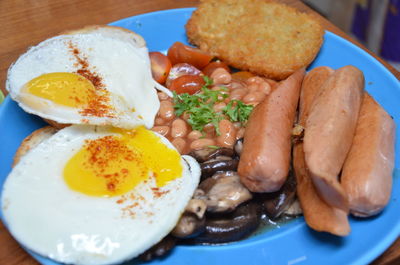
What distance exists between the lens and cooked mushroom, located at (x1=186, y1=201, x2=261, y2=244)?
2.06 meters

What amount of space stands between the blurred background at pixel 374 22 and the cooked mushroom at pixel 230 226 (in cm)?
336

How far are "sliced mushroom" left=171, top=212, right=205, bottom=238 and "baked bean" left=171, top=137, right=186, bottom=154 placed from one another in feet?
2.17

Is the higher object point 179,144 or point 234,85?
point 234,85

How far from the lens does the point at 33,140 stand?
2381 millimetres

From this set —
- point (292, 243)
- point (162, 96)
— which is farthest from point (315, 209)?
point (162, 96)

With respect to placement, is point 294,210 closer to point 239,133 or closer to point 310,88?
point 239,133

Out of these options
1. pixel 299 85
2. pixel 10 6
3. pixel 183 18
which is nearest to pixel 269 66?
pixel 299 85

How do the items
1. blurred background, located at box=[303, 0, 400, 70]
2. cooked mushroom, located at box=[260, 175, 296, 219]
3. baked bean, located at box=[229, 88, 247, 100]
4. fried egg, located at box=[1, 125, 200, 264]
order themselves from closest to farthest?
fried egg, located at box=[1, 125, 200, 264] < cooked mushroom, located at box=[260, 175, 296, 219] < baked bean, located at box=[229, 88, 247, 100] < blurred background, located at box=[303, 0, 400, 70]

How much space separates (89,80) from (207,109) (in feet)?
2.74

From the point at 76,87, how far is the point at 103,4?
193 cm

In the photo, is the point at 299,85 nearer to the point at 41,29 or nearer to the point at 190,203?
the point at 190,203

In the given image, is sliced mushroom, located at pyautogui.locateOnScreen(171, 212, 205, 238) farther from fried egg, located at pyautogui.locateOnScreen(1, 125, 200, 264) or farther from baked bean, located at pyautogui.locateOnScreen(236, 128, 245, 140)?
baked bean, located at pyautogui.locateOnScreen(236, 128, 245, 140)

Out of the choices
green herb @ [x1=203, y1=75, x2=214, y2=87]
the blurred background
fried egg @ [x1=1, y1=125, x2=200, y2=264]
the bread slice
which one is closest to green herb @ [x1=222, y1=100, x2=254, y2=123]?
green herb @ [x1=203, y1=75, x2=214, y2=87]

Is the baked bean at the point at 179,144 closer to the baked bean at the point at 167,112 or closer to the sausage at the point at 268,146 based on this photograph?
the baked bean at the point at 167,112
